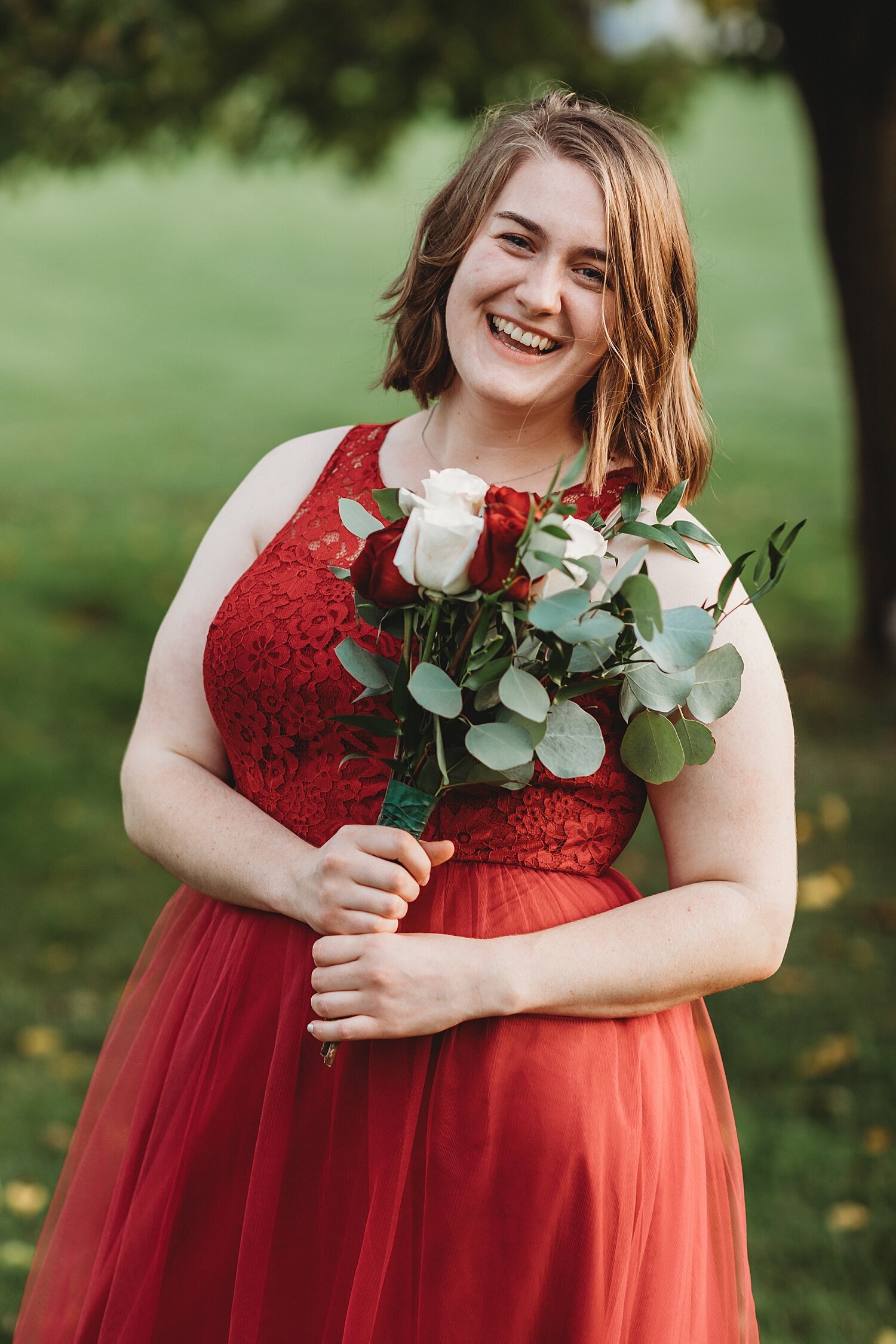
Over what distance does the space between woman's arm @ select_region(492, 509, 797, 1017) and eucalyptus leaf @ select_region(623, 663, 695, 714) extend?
164mm

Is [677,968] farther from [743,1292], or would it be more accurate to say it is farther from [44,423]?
[44,423]

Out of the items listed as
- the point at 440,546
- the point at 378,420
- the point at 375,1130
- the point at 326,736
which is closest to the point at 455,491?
the point at 440,546

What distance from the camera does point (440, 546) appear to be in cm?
155

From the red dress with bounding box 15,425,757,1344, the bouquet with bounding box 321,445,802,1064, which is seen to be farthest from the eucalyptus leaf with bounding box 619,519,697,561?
the red dress with bounding box 15,425,757,1344

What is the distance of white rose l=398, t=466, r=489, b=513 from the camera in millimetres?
1609

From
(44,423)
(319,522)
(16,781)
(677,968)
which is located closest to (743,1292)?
(677,968)

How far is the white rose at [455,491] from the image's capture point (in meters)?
1.61

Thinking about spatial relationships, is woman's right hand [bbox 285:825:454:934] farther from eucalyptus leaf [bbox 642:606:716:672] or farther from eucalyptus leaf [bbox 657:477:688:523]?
eucalyptus leaf [bbox 657:477:688:523]

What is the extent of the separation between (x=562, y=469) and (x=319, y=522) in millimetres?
410

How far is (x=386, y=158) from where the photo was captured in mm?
7621

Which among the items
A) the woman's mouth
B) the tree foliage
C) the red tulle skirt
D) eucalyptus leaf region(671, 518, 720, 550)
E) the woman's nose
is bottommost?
the red tulle skirt

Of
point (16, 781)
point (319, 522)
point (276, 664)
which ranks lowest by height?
point (16, 781)

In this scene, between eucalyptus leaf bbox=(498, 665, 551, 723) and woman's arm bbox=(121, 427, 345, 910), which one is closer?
eucalyptus leaf bbox=(498, 665, 551, 723)

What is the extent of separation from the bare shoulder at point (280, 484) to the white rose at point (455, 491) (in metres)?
0.57
